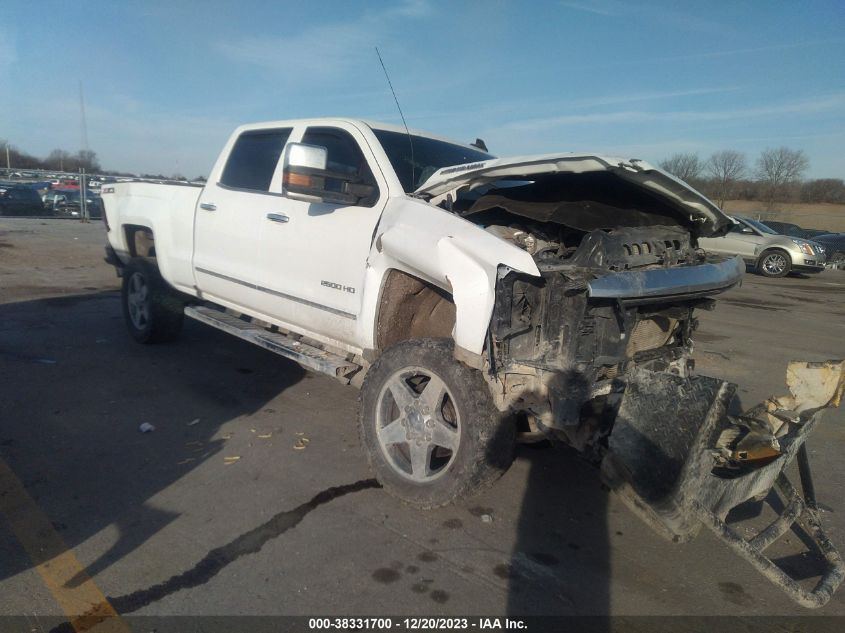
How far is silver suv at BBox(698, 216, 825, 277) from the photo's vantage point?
56.0ft

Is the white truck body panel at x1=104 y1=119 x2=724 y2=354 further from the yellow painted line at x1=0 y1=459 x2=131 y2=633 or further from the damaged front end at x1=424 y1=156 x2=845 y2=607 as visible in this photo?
the yellow painted line at x1=0 y1=459 x2=131 y2=633

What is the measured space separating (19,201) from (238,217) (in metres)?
21.2

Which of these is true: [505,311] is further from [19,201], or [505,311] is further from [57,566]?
[19,201]

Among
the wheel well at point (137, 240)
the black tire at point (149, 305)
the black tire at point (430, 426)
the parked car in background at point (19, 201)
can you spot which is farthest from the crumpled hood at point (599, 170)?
the parked car in background at point (19, 201)

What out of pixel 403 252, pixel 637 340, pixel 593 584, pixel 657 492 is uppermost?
pixel 403 252

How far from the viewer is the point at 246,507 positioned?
3.49 meters

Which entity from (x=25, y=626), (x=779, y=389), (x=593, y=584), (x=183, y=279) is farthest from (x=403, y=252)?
(x=779, y=389)

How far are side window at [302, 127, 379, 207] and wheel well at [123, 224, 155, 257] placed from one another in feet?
9.34

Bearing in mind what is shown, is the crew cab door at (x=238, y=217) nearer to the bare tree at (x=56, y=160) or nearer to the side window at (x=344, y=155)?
the side window at (x=344, y=155)

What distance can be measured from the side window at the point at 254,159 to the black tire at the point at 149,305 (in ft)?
4.84

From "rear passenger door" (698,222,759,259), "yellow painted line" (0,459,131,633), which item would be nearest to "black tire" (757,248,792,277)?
"rear passenger door" (698,222,759,259)

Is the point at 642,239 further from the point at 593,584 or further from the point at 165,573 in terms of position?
the point at 165,573

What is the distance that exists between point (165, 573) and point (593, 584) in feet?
6.61

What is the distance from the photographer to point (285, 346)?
4.51 m
